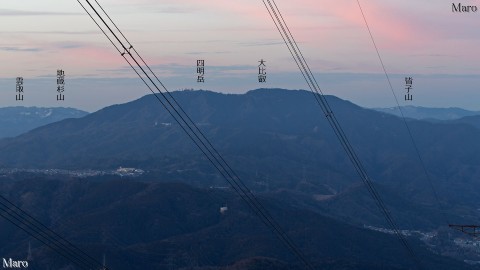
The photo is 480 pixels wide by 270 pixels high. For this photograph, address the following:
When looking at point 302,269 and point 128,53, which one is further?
point 302,269

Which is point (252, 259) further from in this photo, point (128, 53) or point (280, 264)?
point (128, 53)

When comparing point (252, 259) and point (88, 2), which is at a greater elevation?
point (88, 2)

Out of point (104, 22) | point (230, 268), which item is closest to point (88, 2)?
point (104, 22)

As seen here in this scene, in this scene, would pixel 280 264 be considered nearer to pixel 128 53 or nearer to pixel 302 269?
pixel 302 269

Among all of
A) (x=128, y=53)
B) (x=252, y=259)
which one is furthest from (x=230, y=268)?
(x=128, y=53)

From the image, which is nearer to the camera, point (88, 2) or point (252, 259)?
point (88, 2)

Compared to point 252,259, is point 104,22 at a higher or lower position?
higher

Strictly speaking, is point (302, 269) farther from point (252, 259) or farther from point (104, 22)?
point (104, 22)

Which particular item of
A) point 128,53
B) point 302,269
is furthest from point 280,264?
point 128,53
